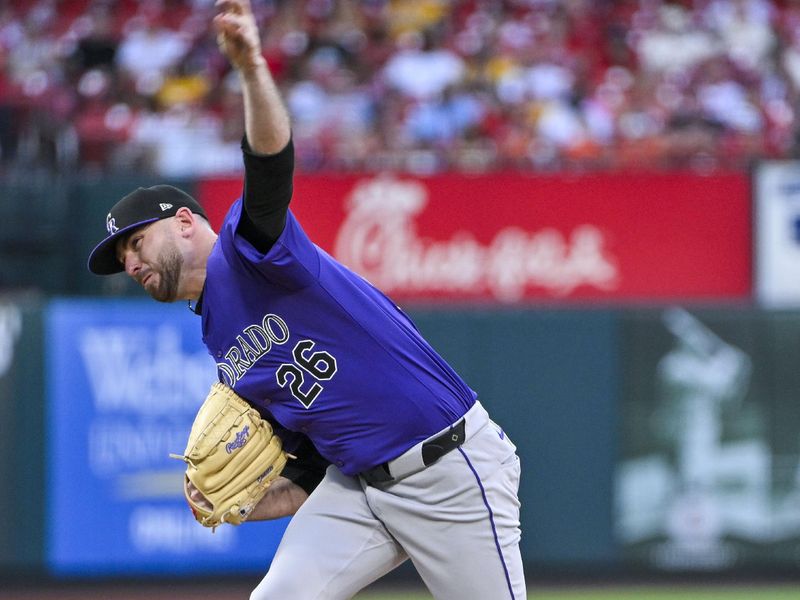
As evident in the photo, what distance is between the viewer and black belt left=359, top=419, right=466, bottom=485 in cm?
361

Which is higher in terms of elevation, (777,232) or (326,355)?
(777,232)

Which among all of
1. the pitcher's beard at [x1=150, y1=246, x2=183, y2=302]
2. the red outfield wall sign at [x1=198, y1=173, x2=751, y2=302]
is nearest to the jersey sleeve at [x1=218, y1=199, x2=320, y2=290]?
the pitcher's beard at [x1=150, y1=246, x2=183, y2=302]

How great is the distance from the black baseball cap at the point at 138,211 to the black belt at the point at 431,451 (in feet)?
2.89

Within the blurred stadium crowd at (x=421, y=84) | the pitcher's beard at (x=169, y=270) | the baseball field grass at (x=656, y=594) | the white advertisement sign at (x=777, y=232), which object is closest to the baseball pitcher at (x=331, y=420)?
the pitcher's beard at (x=169, y=270)

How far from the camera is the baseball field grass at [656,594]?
7.39 metres

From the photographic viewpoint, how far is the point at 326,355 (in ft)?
11.6

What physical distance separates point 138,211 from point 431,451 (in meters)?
1.04

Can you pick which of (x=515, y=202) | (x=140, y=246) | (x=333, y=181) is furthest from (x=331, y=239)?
(x=140, y=246)

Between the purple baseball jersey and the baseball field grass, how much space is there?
4.05 meters

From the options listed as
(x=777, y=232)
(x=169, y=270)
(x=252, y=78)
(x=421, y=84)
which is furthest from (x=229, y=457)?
(x=421, y=84)

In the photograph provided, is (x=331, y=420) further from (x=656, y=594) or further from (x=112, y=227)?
(x=656, y=594)

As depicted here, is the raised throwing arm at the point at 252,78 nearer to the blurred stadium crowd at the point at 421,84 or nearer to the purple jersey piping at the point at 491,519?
the purple jersey piping at the point at 491,519

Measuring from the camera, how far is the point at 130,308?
25.8 feet

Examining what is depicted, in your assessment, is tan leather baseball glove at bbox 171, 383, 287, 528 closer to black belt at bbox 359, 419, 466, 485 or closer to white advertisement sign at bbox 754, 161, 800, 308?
black belt at bbox 359, 419, 466, 485
